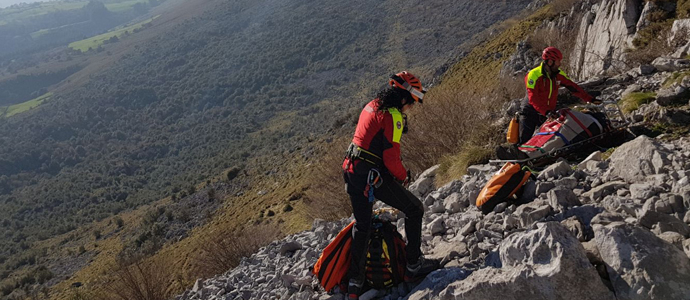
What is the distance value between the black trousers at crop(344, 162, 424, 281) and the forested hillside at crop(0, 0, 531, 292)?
2950cm

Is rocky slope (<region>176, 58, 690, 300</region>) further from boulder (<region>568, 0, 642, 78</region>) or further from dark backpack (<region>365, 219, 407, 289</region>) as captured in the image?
boulder (<region>568, 0, 642, 78</region>)

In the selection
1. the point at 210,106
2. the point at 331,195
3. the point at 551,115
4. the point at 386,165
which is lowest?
the point at 210,106

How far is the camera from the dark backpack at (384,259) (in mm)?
4590

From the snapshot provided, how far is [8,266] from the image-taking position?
37.2m

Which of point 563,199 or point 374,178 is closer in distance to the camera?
point 374,178

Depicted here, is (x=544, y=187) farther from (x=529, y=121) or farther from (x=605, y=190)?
(x=529, y=121)

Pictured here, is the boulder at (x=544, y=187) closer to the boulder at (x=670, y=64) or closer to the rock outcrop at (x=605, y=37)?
the boulder at (x=670, y=64)

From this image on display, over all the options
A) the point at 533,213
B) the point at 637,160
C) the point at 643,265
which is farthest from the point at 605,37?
the point at 643,265

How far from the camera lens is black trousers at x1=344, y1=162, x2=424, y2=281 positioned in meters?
4.34

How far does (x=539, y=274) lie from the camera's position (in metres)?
3.38

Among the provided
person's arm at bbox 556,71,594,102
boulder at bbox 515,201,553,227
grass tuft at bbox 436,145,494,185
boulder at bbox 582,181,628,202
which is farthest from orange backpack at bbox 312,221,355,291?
person's arm at bbox 556,71,594,102

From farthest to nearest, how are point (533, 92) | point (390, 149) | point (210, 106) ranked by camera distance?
1. point (210, 106)
2. point (533, 92)
3. point (390, 149)

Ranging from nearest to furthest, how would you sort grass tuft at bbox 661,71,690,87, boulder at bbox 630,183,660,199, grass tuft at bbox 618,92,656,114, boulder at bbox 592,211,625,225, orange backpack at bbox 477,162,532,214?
boulder at bbox 592,211,625,225 → boulder at bbox 630,183,660,199 → orange backpack at bbox 477,162,532,214 → grass tuft at bbox 661,71,690,87 → grass tuft at bbox 618,92,656,114

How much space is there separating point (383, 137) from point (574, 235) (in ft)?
5.85
